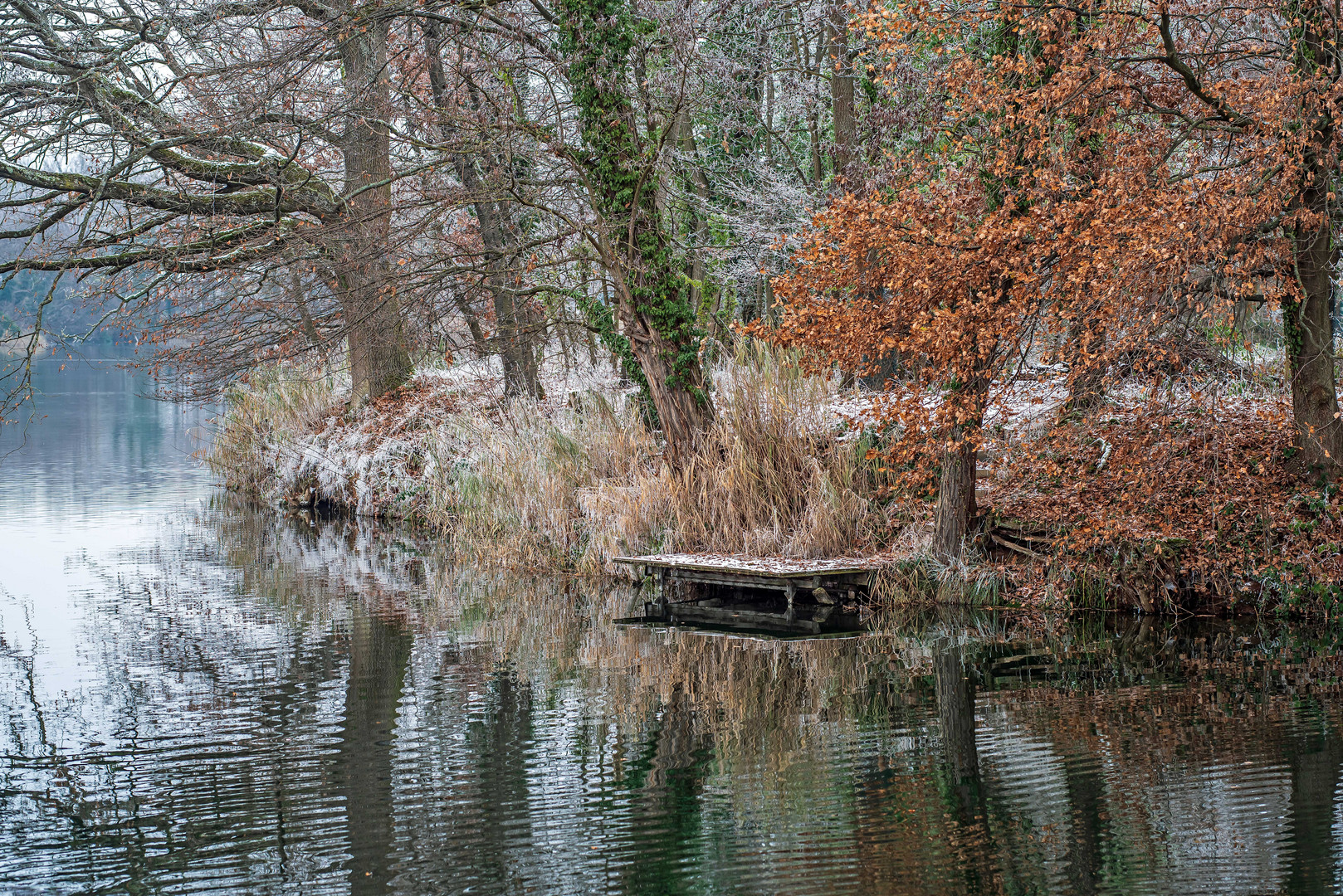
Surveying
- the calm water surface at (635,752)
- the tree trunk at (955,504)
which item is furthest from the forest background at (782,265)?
the calm water surface at (635,752)

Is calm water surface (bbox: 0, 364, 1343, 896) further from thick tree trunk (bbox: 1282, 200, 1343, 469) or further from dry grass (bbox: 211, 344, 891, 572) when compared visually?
thick tree trunk (bbox: 1282, 200, 1343, 469)

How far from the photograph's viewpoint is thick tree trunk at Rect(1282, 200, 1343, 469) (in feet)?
31.5

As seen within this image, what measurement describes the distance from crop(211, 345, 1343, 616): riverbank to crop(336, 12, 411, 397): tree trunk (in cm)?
204

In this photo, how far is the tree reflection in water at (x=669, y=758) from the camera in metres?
5.25

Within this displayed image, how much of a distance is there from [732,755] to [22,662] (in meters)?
5.44

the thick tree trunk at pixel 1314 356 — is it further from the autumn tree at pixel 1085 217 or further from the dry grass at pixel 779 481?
the dry grass at pixel 779 481


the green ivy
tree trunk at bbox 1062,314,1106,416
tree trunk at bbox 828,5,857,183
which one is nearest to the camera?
tree trunk at bbox 1062,314,1106,416

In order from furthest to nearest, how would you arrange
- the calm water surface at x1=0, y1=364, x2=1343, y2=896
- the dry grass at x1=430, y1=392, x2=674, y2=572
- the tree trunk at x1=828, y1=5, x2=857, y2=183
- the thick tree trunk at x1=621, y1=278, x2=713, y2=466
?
the tree trunk at x1=828, y1=5, x2=857, y2=183
the thick tree trunk at x1=621, y1=278, x2=713, y2=466
the dry grass at x1=430, y1=392, x2=674, y2=572
the calm water surface at x1=0, y1=364, x2=1343, y2=896

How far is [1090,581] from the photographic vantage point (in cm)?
1060

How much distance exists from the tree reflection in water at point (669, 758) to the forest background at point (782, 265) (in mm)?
1279

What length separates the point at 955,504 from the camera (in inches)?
435

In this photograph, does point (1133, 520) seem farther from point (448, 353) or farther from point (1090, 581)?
point (448, 353)

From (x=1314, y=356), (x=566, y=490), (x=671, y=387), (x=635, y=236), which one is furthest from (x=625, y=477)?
(x=1314, y=356)

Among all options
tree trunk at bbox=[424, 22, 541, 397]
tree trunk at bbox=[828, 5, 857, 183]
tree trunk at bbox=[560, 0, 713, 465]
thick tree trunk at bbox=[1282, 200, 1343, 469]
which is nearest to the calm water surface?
thick tree trunk at bbox=[1282, 200, 1343, 469]
